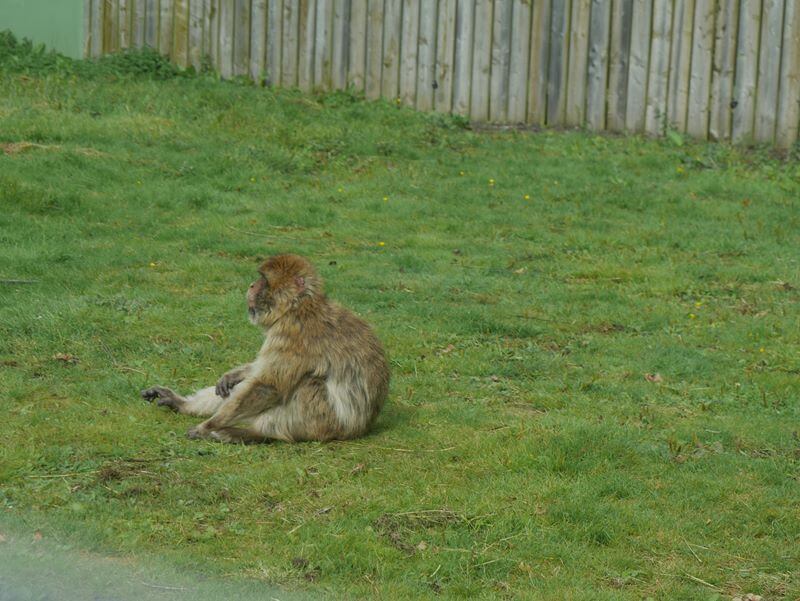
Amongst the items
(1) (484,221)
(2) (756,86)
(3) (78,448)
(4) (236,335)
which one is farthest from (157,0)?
(3) (78,448)

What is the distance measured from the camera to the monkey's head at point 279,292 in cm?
708

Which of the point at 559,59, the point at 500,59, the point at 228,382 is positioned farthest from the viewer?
the point at 500,59

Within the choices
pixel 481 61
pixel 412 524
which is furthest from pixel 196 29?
pixel 412 524

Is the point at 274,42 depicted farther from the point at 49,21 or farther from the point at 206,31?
the point at 49,21

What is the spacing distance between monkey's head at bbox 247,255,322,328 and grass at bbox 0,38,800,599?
30.7 inches

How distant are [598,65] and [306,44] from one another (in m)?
3.82

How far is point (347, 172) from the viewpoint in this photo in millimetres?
13898

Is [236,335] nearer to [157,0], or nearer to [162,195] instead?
[162,195]

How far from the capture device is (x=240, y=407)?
22.4 feet

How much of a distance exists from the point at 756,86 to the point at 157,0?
7.90m

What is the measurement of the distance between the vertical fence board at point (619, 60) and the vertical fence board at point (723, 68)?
103cm

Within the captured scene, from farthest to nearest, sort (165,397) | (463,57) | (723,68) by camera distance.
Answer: (463,57) < (723,68) < (165,397)

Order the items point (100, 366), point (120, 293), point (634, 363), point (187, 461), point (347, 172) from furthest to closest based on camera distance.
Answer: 1. point (347, 172)
2. point (120, 293)
3. point (634, 363)
4. point (100, 366)
5. point (187, 461)

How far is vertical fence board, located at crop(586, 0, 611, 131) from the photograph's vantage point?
15172 millimetres
